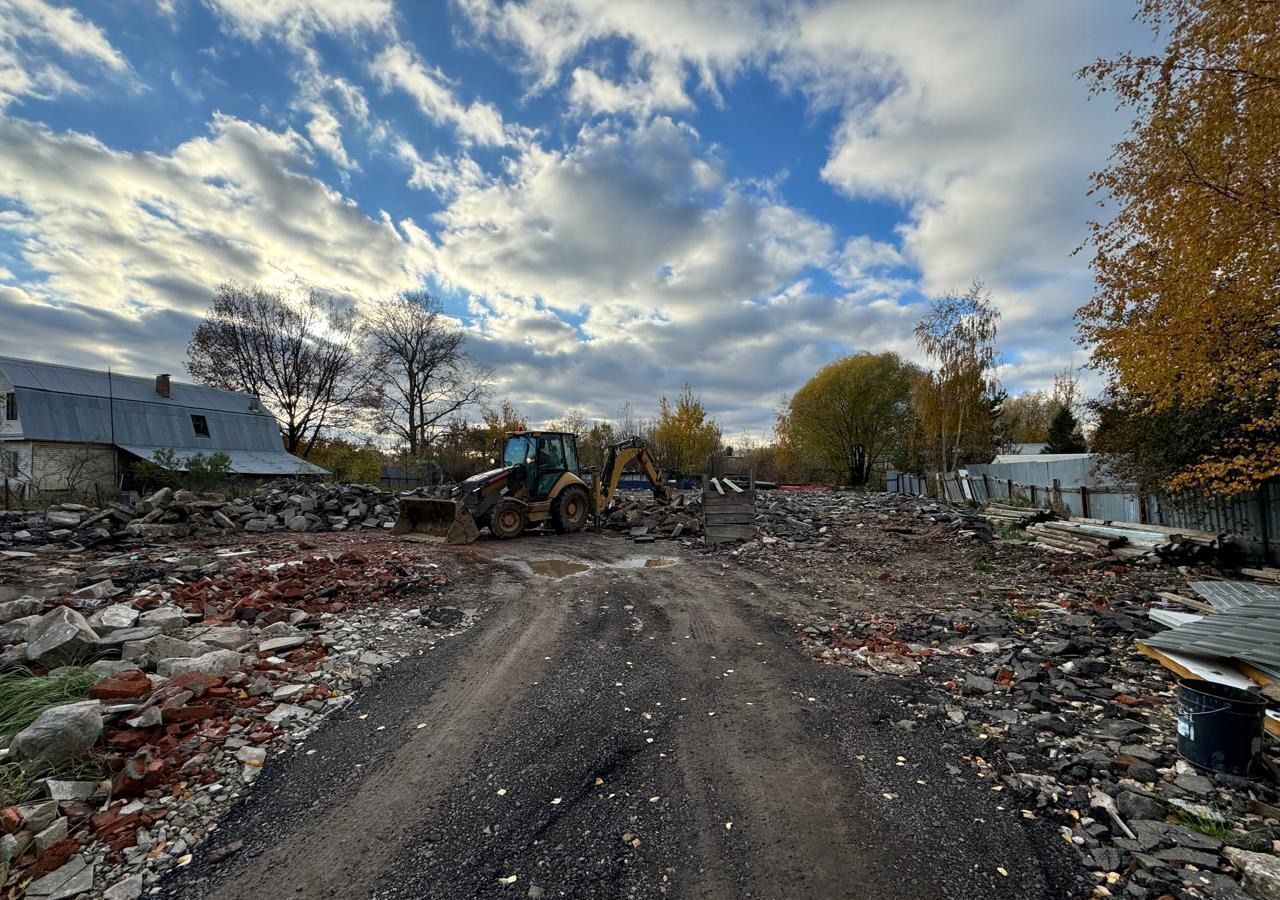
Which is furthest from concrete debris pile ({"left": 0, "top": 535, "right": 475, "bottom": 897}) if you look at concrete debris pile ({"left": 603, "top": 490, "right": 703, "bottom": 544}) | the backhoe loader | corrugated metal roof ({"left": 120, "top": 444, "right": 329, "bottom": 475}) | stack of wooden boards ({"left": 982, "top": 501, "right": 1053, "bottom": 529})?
corrugated metal roof ({"left": 120, "top": 444, "right": 329, "bottom": 475})

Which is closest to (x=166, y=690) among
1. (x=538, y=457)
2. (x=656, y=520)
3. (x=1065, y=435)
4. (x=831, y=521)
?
(x=538, y=457)

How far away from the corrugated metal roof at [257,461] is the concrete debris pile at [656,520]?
63.6 feet

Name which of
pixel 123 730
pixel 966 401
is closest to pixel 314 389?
pixel 123 730

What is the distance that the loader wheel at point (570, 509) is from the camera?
13.7 metres

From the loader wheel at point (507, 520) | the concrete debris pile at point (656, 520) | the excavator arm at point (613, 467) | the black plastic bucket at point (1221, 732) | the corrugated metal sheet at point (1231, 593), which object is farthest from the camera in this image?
the excavator arm at point (613, 467)

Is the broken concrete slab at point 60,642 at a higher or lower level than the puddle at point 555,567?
higher

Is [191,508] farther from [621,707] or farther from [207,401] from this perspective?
[207,401]

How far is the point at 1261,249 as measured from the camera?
603 cm

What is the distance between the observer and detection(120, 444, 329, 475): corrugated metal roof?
23.5 meters

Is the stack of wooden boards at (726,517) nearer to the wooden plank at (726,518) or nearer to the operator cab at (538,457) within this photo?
the wooden plank at (726,518)

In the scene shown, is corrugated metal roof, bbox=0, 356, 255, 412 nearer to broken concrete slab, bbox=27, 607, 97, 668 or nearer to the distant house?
the distant house

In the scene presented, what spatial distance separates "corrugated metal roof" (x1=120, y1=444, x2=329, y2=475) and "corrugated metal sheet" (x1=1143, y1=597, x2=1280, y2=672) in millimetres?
29781

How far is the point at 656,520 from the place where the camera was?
14.7 meters

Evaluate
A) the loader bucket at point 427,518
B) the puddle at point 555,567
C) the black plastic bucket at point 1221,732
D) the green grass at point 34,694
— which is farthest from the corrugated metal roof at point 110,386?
the black plastic bucket at point 1221,732
